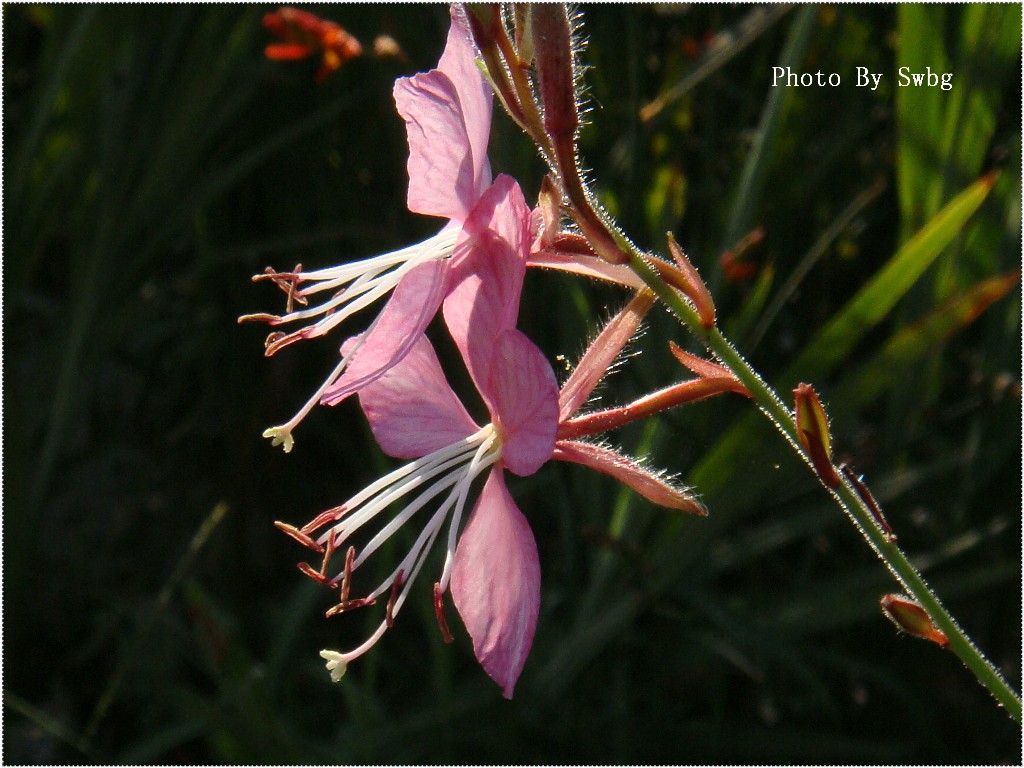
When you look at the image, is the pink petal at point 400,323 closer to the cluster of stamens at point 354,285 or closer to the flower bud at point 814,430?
the cluster of stamens at point 354,285

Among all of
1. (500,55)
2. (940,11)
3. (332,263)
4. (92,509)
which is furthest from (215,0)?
(500,55)

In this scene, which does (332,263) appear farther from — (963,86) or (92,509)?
(963,86)

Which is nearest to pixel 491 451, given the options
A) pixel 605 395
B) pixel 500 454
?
pixel 500 454

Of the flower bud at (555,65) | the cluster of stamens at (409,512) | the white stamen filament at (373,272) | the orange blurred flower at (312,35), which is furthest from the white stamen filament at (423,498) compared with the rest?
the orange blurred flower at (312,35)

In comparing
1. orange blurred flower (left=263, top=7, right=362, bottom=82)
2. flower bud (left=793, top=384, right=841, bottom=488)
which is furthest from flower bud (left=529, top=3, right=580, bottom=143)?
orange blurred flower (left=263, top=7, right=362, bottom=82)

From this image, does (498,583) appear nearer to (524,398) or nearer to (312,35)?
(524,398)

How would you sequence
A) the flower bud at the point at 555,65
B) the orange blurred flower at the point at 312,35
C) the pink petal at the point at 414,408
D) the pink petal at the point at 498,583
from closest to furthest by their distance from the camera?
the flower bud at the point at 555,65, the pink petal at the point at 498,583, the pink petal at the point at 414,408, the orange blurred flower at the point at 312,35

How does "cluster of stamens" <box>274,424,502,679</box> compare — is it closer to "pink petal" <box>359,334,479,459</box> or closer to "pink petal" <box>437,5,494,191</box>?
"pink petal" <box>359,334,479,459</box>

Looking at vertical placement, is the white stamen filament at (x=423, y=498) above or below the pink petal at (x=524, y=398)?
below

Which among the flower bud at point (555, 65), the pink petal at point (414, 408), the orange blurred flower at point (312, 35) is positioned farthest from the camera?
the orange blurred flower at point (312, 35)
